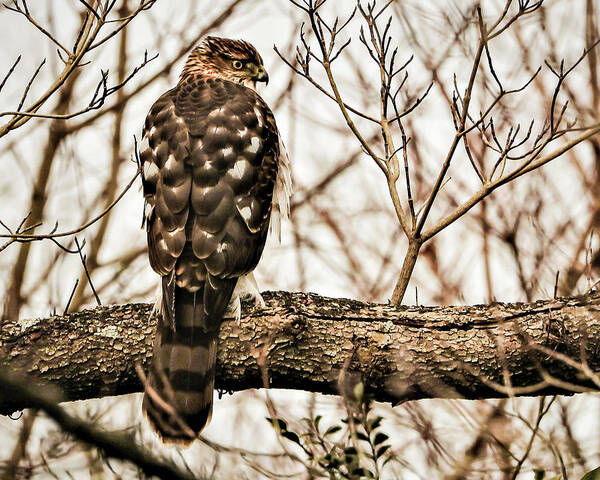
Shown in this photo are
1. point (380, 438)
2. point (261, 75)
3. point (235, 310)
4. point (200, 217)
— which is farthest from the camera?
point (261, 75)

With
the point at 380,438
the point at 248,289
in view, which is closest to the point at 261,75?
the point at 248,289

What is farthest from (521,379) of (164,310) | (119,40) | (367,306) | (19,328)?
(119,40)

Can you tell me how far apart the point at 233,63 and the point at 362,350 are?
275cm

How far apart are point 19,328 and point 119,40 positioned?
4.78 meters

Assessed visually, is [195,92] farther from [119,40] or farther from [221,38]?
[119,40]

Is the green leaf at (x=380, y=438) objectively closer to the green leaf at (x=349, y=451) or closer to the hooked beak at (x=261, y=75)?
the green leaf at (x=349, y=451)

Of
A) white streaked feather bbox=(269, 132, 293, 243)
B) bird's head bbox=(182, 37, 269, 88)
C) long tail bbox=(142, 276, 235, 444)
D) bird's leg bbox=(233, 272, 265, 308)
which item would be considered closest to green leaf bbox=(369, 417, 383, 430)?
long tail bbox=(142, 276, 235, 444)

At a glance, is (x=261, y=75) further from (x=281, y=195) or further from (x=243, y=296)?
(x=243, y=296)

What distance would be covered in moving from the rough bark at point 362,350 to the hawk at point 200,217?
14cm

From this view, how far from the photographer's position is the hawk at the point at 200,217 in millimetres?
3506

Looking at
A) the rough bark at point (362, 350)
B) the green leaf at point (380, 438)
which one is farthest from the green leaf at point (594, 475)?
the green leaf at point (380, 438)

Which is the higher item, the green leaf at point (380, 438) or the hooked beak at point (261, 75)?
the hooked beak at point (261, 75)

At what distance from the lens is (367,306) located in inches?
146

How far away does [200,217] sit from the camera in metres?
3.89
